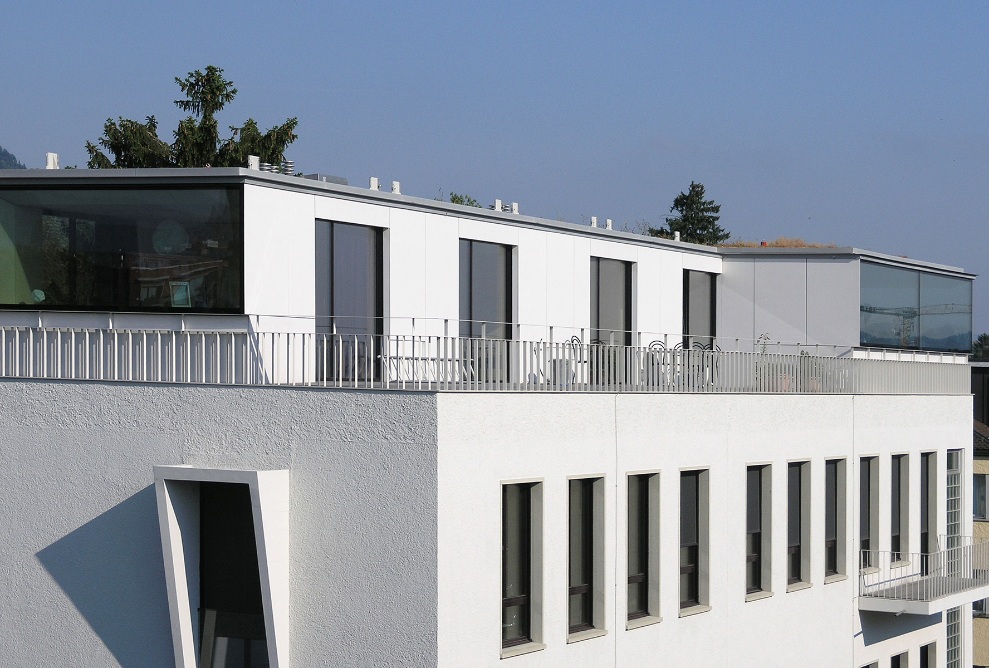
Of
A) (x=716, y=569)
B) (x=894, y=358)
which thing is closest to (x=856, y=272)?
(x=894, y=358)

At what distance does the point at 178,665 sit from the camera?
18000 millimetres

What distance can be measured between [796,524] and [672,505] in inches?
181

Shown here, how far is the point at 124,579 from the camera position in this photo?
18562 millimetres

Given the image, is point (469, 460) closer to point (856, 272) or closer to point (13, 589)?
point (13, 589)

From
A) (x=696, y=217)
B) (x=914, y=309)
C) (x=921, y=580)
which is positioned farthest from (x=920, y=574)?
(x=696, y=217)

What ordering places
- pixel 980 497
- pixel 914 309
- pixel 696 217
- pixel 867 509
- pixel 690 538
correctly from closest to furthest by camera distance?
pixel 690 538, pixel 867 509, pixel 914 309, pixel 980 497, pixel 696 217

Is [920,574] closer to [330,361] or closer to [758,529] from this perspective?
[758,529]

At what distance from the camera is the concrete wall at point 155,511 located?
16.8 meters

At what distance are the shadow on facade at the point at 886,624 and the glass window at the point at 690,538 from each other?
589 cm

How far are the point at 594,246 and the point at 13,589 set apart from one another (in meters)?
12.5

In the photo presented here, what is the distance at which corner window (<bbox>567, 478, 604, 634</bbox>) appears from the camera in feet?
63.1

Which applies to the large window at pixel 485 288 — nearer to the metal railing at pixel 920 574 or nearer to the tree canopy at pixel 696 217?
the metal railing at pixel 920 574

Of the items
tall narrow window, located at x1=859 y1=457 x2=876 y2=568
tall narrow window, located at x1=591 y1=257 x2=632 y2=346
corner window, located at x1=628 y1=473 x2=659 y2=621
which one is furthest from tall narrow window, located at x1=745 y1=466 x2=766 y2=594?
tall narrow window, located at x1=591 y1=257 x2=632 y2=346

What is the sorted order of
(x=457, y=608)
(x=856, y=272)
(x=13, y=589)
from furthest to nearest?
(x=856, y=272) → (x=13, y=589) → (x=457, y=608)
